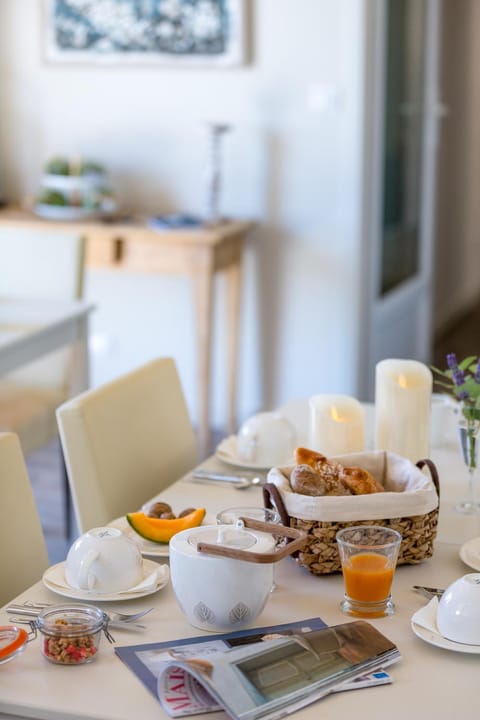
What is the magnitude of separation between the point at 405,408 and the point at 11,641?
0.78 m

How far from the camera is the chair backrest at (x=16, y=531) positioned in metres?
1.60

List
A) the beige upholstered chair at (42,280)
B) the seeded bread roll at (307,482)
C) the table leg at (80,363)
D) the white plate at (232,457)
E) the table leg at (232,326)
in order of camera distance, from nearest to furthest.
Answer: the seeded bread roll at (307,482)
the white plate at (232,457)
the table leg at (80,363)
the beige upholstered chair at (42,280)
the table leg at (232,326)

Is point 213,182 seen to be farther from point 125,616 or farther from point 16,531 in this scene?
point 125,616

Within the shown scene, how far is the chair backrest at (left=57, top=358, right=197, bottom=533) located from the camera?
5.96 feet

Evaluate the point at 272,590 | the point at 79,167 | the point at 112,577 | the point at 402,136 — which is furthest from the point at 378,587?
the point at 402,136

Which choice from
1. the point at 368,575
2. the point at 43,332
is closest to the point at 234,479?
the point at 368,575

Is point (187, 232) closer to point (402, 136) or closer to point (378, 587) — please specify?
point (402, 136)

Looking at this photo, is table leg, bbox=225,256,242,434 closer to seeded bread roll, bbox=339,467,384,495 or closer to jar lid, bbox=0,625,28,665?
seeded bread roll, bbox=339,467,384,495

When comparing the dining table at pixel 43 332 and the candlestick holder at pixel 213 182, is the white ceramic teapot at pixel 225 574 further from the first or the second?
the candlestick holder at pixel 213 182

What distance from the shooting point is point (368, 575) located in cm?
134

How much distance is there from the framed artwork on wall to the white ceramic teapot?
3.13m

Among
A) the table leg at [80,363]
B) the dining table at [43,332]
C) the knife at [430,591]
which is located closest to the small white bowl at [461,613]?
the knife at [430,591]

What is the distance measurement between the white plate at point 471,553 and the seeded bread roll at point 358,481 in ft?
0.46

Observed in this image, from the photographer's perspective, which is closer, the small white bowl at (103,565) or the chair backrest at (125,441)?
the small white bowl at (103,565)
